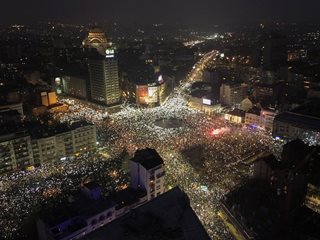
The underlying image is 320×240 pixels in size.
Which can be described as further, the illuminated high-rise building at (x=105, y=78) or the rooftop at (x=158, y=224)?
the illuminated high-rise building at (x=105, y=78)

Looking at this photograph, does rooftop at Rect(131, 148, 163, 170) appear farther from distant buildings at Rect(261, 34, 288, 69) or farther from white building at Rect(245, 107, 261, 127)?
distant buildings at Rect(261, 34, 288, 69)

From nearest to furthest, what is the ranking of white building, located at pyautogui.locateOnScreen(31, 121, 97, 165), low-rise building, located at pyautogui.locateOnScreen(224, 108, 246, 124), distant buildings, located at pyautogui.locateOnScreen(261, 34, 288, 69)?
1. white building, located at pyautogui.locateOnScreen(31, 121, 97, 165)
2. low-rise building, located at pyautogui.locateOnScreen(224, 108, 246, 124)
3. distant buildings, located at pyautogui.locateOnScreen(261, 34, 288, 69)

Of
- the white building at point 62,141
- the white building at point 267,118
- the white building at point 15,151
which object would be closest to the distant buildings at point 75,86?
the white building at point 62,141

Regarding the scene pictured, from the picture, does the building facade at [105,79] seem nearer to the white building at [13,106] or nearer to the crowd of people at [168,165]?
the crowd of people at [168,165]

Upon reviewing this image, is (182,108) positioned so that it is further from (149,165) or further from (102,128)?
(149,165)

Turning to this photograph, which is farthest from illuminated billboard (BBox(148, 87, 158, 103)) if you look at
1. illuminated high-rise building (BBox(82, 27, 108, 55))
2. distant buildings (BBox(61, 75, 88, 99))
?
illuminated high-rise building (BBox(82, 27, 108, 55))

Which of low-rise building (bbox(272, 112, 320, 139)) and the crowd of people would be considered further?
low-rise building (bbox(272, 112, 320, 139))

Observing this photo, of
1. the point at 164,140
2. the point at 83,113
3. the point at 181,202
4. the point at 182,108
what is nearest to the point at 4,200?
the point at 164,140
